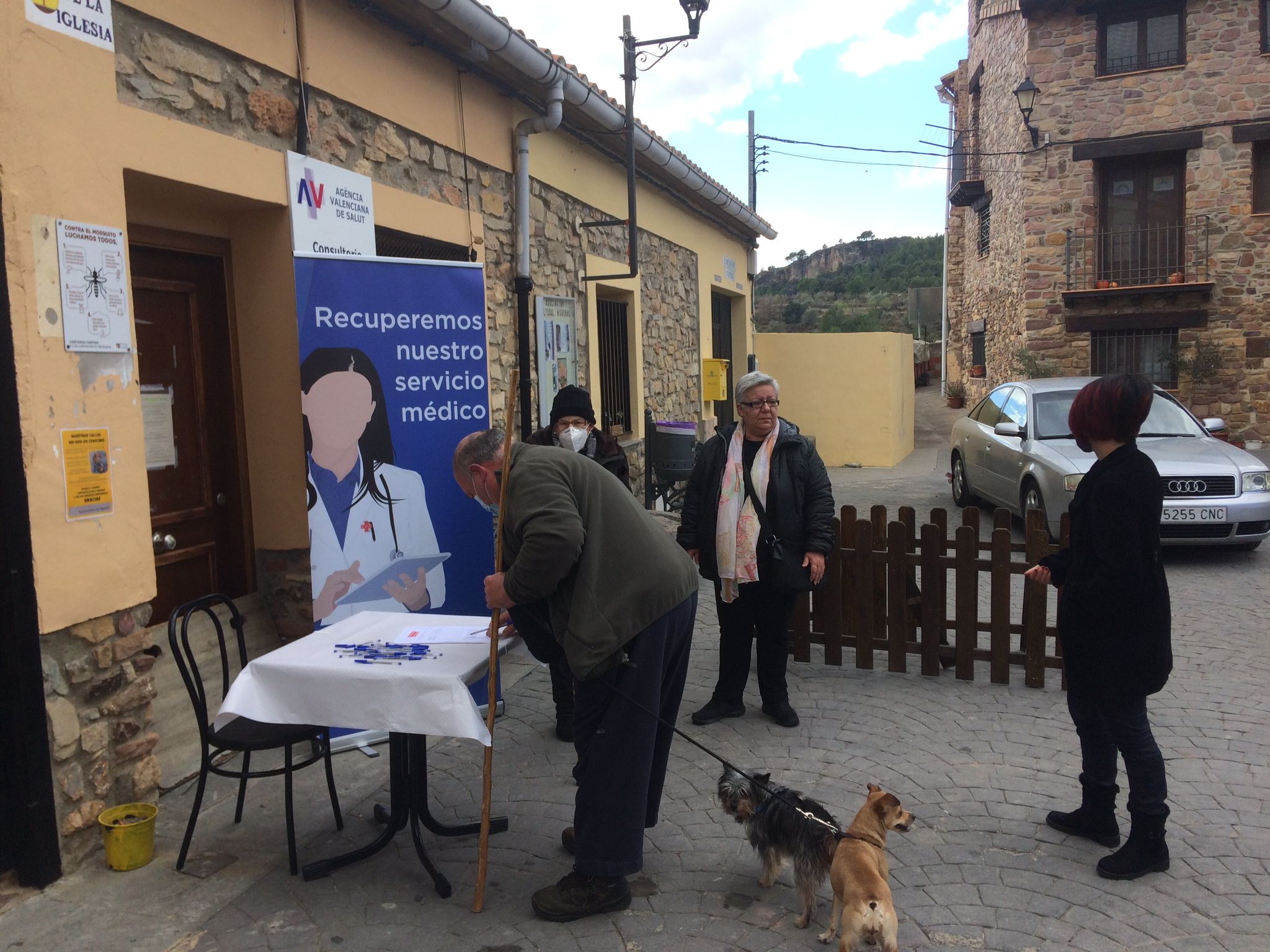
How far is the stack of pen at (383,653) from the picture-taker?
3.37 m

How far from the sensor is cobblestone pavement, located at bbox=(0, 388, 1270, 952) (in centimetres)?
306

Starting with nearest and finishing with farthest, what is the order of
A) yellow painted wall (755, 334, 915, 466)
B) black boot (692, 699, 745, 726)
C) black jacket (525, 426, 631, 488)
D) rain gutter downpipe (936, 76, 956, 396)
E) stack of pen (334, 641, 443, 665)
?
stack of pen (334, 641, 443, 665), black boot (692, 699, 745, 726), black jacket (525, 426, 631, 488), yellow painted wall (755, 334, 915, 466), rain gutter downpipe (936, 76, 956, 396)

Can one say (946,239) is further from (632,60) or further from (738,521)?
(738,521)

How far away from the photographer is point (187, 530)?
15.6ft

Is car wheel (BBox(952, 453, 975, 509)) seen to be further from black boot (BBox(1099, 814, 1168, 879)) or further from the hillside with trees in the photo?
the hillside with trees

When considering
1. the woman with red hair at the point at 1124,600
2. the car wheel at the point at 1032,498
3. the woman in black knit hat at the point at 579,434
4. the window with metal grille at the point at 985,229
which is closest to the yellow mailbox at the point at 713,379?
the car wheel at the point at 1032,498

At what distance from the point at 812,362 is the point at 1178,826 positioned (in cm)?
1371

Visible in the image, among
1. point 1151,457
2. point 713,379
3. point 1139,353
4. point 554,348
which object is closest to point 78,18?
point 554,348

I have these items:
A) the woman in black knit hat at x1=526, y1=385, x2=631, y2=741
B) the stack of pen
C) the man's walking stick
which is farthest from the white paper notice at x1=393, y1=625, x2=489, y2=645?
the woman in black knit hat at x1=526, y1=385, x2=631, y2=741

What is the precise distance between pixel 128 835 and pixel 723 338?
1252 centimetres

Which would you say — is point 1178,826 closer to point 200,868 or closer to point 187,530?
point 200,868

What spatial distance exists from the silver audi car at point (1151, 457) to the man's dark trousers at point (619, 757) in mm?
5163

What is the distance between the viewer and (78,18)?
357cm

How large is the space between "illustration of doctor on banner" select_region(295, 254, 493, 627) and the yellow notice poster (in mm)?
950
